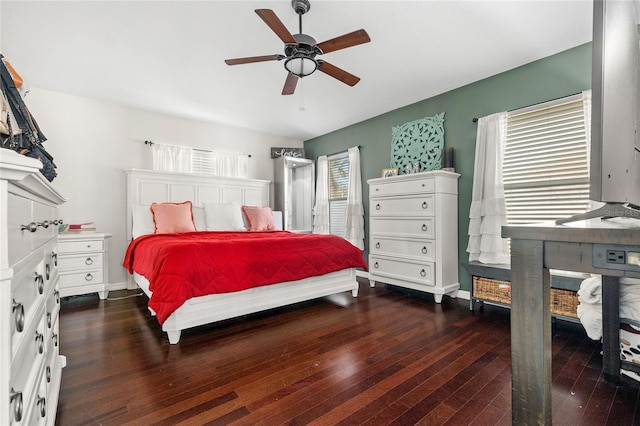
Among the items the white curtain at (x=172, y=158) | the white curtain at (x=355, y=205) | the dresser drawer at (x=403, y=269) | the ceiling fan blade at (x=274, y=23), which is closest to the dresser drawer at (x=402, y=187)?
the white curtain at (x=355, y=205)

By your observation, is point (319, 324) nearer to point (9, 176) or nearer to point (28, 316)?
point (28, 316)

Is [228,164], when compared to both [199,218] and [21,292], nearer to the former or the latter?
[199,218]

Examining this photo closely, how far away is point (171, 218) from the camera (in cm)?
368

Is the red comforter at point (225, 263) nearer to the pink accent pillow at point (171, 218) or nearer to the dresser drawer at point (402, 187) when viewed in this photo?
the pink accent pillow at point (171, 218)

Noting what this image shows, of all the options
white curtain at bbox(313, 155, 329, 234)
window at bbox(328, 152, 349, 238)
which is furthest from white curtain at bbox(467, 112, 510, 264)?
white curtain at bbox(313, 155, 329, 234)

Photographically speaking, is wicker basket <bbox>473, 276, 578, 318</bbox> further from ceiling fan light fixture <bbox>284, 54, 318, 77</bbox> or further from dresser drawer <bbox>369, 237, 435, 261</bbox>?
ceiling fan light fixture <bbox>284, 54, 318, 77</bbox>

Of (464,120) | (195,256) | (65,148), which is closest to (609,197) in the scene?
(195,256)

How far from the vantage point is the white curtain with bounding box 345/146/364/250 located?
4.56 metres

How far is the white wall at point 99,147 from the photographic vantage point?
140 inches

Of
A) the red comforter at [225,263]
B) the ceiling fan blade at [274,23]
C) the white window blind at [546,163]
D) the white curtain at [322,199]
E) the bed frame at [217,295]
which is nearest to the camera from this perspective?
the ceiling fan blade at [274,23]

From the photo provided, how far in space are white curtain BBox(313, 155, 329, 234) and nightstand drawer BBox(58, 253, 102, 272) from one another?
10.3ft

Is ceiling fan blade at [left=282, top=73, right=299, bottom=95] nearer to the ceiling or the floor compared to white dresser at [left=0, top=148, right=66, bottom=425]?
nearer to the ceiling

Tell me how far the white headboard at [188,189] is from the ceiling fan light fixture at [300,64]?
2.69 metres

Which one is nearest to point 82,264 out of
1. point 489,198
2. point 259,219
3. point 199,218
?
point 199,218
